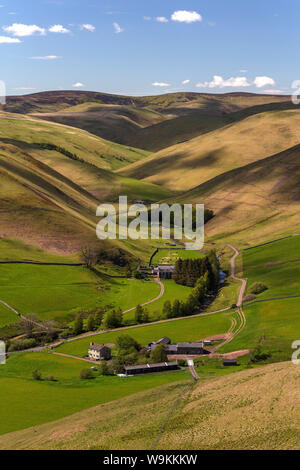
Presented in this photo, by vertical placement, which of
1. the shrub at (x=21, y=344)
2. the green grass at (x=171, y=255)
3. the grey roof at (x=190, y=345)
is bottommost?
the shrub at (x=21, y=344)

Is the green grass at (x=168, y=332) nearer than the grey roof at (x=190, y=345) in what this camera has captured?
No

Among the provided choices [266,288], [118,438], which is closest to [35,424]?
[118,438]

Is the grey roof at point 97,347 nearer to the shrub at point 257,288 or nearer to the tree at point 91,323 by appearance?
the tree at point 91,323

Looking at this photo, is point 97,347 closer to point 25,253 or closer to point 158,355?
point 158,355

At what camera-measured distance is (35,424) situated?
5341 centimetres

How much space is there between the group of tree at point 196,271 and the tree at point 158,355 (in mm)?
46352

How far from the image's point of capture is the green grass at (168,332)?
8781cm

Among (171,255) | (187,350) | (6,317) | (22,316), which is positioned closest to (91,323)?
(22,316)

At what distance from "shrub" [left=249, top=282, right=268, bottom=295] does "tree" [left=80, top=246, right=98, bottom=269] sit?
140 ft

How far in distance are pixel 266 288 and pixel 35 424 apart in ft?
232

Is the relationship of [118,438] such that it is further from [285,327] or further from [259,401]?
[285,327]

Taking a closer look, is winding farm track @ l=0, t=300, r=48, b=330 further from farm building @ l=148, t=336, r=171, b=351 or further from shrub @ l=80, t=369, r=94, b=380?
shrub @ l=80, t=369, r=94, b=380

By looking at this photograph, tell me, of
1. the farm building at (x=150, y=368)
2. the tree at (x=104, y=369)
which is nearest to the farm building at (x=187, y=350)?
the farm building at (x=150, y=368)

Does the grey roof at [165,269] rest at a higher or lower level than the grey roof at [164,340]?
higher
